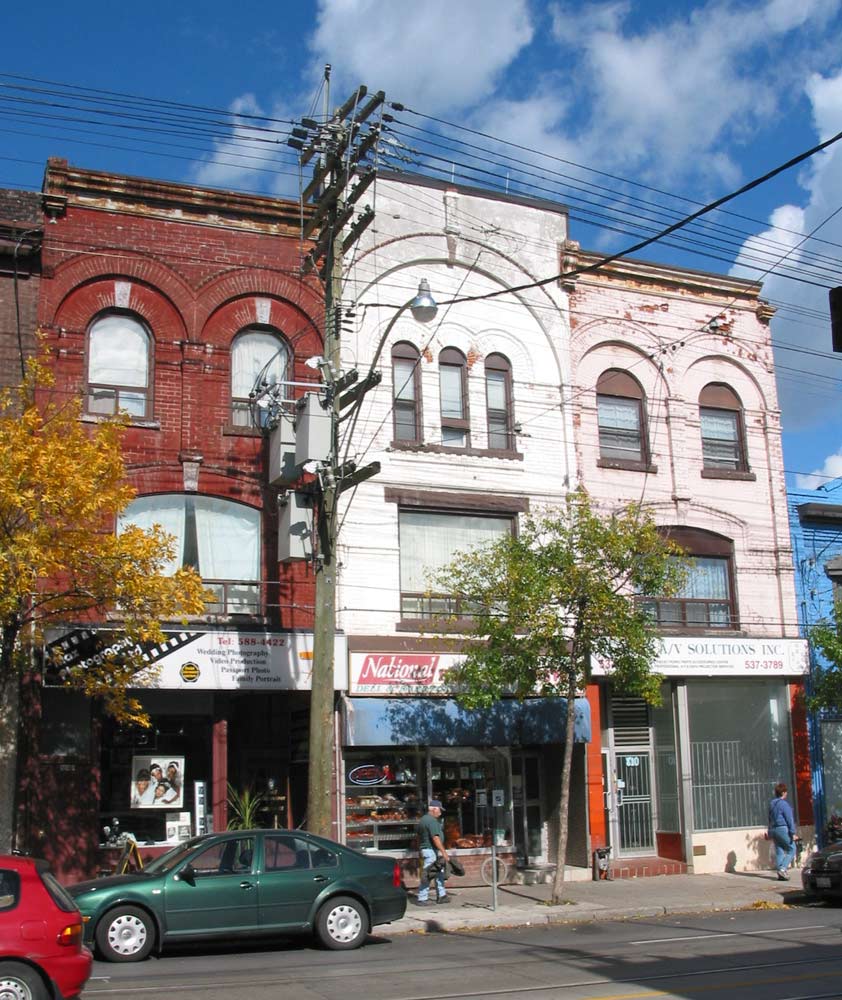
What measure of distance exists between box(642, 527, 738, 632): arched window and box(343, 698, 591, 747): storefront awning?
3027 mm

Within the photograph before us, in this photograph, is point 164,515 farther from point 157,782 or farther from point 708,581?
point 708,581

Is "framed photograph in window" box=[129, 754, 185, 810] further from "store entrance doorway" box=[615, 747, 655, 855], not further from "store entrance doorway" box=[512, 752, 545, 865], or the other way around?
"store entrance doorway" box=[615, 747, 655, 855]

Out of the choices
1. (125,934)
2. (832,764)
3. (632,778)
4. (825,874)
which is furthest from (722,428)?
(125,934)

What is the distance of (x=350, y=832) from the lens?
65.9 ft

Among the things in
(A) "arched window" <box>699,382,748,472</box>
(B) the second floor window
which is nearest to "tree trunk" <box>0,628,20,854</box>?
(B) the second floor window

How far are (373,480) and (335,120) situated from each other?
247 inches

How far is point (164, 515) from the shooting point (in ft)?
65.1

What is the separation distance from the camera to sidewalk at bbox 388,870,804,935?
1689cm

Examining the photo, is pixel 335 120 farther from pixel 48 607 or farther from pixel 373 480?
pixel 48 607

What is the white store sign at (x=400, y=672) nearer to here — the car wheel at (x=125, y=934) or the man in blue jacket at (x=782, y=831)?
the man in blue jacket at (x=782, y=831)

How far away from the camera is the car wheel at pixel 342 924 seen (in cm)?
1406

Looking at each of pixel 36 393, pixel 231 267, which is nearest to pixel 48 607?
pixel 36 393

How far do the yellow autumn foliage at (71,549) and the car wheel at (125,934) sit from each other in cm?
319

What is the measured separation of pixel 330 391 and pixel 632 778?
10.5m
